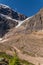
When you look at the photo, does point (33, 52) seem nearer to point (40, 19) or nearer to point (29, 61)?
point (29, 61)

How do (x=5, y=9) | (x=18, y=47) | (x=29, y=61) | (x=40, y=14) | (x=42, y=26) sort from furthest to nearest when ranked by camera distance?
(x=5, y=9) < (x=40, y=14) < (x=42, y=26) < (x=18, y=47) < (x=29, y=61)

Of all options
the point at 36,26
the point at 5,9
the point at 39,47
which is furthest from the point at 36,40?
the point at 5,9

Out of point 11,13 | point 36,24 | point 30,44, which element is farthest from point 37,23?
point 11,13

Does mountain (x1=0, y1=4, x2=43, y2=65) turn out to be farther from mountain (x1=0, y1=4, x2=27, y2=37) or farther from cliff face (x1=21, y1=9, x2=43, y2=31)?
mountain (x1=0, y1=4, x2=27, y2=37)

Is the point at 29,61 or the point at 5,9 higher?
the point at 5,9

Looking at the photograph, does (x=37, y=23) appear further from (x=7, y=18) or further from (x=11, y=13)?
(x=11, y=13)

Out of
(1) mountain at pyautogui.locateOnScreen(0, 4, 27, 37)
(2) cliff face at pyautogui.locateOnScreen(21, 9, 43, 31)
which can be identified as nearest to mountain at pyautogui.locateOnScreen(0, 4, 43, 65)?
(2) cliff face at pyautogui.locateOnScreen(21, 9, 43, 31)

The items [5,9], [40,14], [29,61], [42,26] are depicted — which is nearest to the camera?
[29,61]

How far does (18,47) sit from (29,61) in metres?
10.5

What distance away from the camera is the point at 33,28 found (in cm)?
8694

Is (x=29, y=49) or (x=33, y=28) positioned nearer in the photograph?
(x=29, y=49)

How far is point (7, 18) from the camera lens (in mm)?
143875

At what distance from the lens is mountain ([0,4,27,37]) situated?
13325 centimetres

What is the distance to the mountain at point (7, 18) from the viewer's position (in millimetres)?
133250
